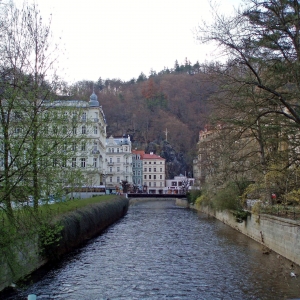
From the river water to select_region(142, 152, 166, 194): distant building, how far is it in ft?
292

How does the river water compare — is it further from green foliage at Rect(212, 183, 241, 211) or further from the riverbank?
green foliage at Rect(212, 183, 241, 211)

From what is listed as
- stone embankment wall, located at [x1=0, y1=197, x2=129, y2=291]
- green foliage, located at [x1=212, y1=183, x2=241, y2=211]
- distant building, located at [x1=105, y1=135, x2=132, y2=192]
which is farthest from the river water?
distant building, located at [x1=105, y1=135, x2=132, y2=192]

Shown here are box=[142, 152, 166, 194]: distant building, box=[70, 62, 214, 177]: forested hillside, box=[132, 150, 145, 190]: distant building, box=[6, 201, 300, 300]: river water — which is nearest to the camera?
box=[6, 201, 300, 300]: river water

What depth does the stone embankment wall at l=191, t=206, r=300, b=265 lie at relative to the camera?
60.4 feet

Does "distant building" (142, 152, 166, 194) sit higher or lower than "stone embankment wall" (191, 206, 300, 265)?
higher

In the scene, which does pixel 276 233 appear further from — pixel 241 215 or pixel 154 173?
pixel 154 173

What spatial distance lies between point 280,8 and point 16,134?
9.73 meters

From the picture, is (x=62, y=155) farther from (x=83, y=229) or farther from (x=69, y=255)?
(x=83, y=229)

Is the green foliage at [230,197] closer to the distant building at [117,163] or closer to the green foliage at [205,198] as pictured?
the green foliage at [205,198]

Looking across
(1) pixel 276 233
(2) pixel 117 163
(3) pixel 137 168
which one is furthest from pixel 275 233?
(3) pixel 137 168

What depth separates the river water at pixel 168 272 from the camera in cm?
1423

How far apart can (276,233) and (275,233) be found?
21cm

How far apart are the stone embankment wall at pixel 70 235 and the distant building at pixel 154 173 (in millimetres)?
77850

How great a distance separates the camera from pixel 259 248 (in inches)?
920
